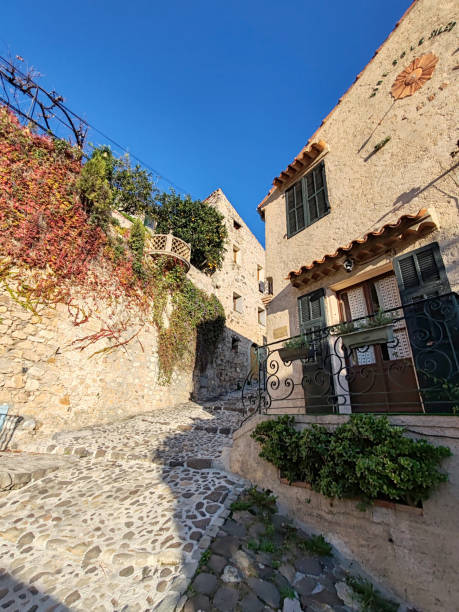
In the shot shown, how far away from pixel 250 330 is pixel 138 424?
347 inches

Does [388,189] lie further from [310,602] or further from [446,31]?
[310,602]

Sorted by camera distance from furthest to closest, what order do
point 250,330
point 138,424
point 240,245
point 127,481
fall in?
point 240,245, point 250,330, point 138,424, point 127,481

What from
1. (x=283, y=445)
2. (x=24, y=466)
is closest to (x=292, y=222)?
(x=283, y=445)

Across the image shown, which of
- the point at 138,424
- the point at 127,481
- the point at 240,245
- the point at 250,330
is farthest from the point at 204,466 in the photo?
the point at 240,245

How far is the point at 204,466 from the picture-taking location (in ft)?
14.3

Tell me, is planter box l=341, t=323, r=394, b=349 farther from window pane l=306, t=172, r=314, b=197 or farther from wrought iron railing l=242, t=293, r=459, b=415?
window pane l=306, t=172, r=314, b=197

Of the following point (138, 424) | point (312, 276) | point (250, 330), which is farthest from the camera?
point (250, 330)

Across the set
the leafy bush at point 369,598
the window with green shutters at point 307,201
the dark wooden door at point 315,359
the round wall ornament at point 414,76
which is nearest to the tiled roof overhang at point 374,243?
the dark wooden door at point 315,359

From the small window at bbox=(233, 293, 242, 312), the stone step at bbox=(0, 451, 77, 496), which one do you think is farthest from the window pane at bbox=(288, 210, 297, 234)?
the small window at bbox=(233, 293, 242, 312)

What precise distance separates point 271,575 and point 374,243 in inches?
162

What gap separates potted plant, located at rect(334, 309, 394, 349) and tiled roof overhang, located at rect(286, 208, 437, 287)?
1451mm

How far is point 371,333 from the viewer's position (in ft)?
9.73

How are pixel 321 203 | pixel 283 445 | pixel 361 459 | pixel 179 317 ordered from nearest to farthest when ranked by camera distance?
1. pixel 361 459
2. pixel 283 445
3. pixel 321 203
4. pixel 179 317

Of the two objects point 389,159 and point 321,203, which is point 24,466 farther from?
point 389,159
